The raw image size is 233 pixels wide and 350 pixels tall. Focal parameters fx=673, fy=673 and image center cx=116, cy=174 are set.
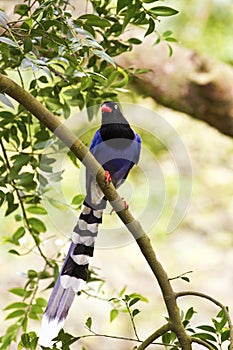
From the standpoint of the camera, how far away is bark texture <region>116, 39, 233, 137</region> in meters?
2.45

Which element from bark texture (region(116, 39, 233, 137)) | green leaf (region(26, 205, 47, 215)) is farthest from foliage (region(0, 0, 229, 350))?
bark texture (region(116, 39, 233, 137))

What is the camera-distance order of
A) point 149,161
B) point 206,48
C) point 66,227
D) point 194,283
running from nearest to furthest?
point 66,227, point 149,161, point 206,48, point 194,283

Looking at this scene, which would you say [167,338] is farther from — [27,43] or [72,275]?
[27,43]

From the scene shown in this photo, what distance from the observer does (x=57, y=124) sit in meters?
1.04

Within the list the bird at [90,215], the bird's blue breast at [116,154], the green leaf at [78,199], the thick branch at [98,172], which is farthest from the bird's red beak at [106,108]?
the thick branch at [98,172]

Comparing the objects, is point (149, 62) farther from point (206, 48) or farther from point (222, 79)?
point (206, 48)

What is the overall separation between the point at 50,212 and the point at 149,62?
1.13m

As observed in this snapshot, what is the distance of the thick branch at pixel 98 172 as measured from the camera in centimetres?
103

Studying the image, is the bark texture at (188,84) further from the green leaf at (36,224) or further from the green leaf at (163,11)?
the green leaf at (163,11)

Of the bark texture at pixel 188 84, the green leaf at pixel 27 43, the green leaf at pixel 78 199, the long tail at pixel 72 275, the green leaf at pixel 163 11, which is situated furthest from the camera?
the bark texture at pixel 188 84

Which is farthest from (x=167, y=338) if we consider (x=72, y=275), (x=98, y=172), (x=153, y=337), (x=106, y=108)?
(x=106, y=108)

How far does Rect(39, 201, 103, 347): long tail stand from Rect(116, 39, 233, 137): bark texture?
1.09 meters

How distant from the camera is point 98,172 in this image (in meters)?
1.08

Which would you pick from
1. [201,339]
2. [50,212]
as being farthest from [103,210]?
[201,339]
